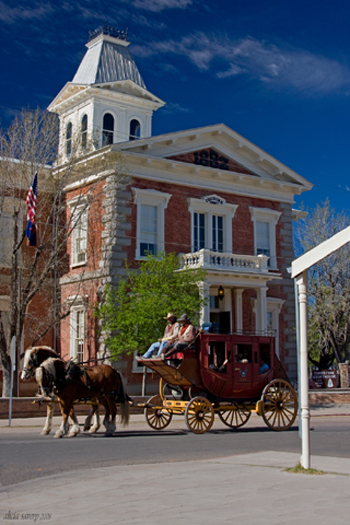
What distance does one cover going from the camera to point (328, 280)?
37.2 meters

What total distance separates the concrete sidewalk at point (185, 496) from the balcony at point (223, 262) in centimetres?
1572

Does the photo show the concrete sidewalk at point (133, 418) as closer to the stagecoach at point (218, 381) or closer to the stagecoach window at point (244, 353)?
the stagecoach at point (218, 381)

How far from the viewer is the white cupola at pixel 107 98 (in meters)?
34.2

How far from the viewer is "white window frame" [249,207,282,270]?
3064cm

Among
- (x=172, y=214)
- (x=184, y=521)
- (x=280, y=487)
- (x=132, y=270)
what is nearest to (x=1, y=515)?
(x=184, y=521)

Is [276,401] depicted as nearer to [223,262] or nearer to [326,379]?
[223,262]

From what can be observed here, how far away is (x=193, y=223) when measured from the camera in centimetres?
2878

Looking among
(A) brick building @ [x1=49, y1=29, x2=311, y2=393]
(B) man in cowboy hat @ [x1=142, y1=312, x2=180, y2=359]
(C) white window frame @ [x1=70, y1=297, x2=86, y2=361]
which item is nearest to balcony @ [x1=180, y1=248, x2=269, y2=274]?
(A) brick building @ [x1=49, y1=29, x2=311, y2=393]

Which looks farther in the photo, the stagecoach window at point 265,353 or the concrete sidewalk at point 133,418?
the concrete sidewalk at point 133,418

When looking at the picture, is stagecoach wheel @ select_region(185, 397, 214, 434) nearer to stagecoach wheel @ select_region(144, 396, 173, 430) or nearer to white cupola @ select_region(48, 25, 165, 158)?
stagecoach wheel @ select_region(144, 396, 173, 430)

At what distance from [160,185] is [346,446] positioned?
16810mm

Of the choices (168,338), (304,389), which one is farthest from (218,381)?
(304,389)

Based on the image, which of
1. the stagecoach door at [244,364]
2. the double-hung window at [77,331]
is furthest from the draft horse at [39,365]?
the double-hung window at [77,331]

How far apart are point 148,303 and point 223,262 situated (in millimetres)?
6807
